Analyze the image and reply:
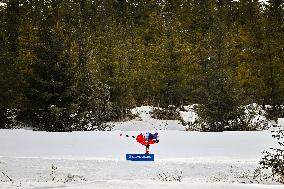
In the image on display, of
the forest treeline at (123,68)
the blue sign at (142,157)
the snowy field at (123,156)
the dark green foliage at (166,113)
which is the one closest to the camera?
the snowy field at (123,156)

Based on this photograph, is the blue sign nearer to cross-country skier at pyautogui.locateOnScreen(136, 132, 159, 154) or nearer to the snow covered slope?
the snow covered slope

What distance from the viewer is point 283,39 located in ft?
94.5

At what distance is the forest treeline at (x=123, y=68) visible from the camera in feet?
60.9

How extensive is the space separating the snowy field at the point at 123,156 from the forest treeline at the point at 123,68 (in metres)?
4.35

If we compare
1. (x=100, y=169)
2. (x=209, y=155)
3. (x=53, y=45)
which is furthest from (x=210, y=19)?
(x=100, y=169)

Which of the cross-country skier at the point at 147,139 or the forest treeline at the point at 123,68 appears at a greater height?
the forest treeline at the point at 123,68

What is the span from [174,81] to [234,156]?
12487 millimetres

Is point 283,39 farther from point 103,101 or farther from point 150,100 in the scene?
point 103,101

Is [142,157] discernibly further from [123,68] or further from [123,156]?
[123,68]

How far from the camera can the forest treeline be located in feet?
60.9

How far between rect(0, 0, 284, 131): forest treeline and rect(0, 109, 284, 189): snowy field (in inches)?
171

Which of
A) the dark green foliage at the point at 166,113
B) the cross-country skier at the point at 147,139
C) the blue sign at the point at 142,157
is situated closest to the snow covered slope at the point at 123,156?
the blue sign at the point at 142,157

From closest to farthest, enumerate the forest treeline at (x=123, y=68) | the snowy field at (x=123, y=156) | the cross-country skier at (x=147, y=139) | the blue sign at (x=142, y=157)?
the snowy field at (x=123, y=156) < the blue sign at (x=142, y=157) < the cross-country skier at (x=147, y=139) < the forest treeline at (x=123, y=68)

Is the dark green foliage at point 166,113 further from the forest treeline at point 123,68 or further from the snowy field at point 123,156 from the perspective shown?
the snowy field at point 123,156
